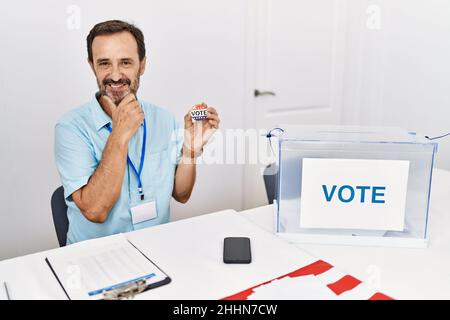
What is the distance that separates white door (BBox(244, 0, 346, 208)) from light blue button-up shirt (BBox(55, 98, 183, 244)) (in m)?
0.91

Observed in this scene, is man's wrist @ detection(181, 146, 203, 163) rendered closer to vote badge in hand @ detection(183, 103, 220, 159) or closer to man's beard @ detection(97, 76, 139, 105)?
vote badge in hand @ detection(183, 103, 220, 159)

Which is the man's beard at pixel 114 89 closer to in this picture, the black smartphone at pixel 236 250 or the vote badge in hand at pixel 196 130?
the vote badge in hand at pixel 196 130

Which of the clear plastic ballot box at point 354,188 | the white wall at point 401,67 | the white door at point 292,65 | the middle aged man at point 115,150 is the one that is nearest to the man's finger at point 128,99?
the middle aged man at point 115,150

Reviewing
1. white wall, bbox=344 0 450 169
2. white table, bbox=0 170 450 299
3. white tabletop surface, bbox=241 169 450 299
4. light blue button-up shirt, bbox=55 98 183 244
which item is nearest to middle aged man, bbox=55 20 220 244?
light blue button-up shirt, bbox=55 98 183 244

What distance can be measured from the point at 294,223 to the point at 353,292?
1.08 ft

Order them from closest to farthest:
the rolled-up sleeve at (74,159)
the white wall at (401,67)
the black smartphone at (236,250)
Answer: the black smartphone at (236,250), the rolled-up sleeve at (74,159), the white wall at (401,67)

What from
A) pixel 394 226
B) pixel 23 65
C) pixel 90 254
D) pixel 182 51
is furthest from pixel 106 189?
pixel 394 226

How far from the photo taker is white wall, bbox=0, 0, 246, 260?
1.65m

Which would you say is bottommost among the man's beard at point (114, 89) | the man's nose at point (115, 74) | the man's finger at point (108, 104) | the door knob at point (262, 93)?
the door knob at point (262, 93)

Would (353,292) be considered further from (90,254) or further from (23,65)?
(23,65)

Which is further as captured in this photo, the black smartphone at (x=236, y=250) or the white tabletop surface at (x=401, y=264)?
the black smartphone at (x=236, y=250)

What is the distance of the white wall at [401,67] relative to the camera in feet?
8.46

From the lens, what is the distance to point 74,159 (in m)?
1.57

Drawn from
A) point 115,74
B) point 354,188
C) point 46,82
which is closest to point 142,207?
point 115,74
